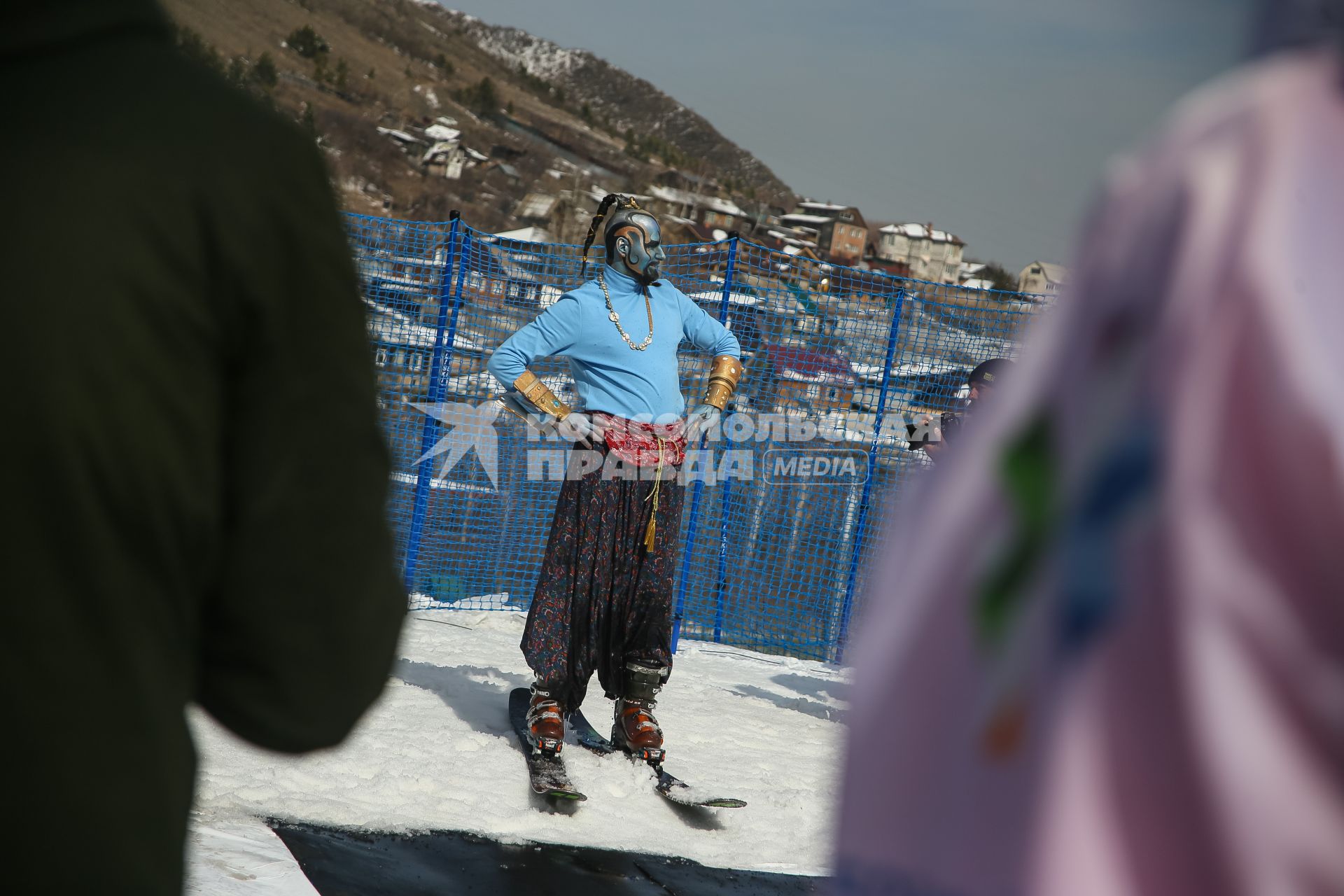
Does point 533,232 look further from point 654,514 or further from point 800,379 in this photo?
point 654,514

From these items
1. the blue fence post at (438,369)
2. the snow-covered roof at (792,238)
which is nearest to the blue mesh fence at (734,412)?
the blue fence post at (438,369)

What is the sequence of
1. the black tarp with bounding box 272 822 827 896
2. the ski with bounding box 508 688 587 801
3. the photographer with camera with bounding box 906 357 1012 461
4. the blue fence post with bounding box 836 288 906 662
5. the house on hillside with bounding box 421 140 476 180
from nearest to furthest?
the black tarp with bounding box 272 822 827 896, the ski with bounding box 508 688 587 801, the photographer with camera with bounding box 906 357 1012 461, the blue fence post with bounding box 836 288 906 662, the house on hillside with bounding box 421 140 476 180

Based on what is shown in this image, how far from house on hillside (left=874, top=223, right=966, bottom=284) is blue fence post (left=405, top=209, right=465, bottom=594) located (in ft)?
376

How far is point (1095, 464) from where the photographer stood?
0.53 m

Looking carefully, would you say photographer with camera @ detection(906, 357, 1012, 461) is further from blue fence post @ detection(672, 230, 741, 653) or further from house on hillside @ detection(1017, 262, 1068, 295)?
blue fence post @ detection(672, 230, 741, 653)

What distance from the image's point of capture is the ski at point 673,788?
14.2 ft

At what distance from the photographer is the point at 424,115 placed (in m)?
102

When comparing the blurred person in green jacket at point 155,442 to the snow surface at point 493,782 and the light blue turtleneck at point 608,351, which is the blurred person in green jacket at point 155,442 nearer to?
the snow surface at point 493,782

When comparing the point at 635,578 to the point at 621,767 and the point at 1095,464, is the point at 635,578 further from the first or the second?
the point at 1095,464

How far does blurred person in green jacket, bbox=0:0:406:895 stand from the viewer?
815mm

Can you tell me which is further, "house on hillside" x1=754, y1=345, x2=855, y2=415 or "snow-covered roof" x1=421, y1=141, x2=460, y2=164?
"snow-covered roof" x1=421, y1=141, x2=460, y2=164

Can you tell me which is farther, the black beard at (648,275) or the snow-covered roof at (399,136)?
the snow-covered roof at (399,136)

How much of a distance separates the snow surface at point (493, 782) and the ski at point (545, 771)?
6 centimetres

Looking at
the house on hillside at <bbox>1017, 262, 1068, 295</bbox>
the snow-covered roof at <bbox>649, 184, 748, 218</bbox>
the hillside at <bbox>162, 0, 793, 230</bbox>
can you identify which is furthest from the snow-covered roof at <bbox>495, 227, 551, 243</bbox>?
the house on hillside at <bbox>1017, 262, 1068, 295</bbox>
